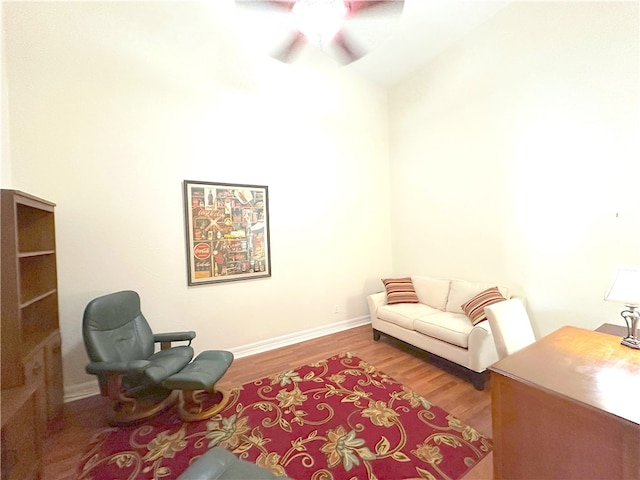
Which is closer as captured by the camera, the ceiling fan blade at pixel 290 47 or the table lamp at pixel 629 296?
the table lamp at pixel 629 296

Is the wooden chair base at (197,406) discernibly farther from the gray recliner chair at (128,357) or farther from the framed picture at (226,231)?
the framed picture at (226,231)

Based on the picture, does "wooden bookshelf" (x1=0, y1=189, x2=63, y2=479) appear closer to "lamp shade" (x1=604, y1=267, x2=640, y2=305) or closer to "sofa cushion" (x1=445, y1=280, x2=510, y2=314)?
"lamp shade" (x1=604, y1=267, x2=640, y2=305)

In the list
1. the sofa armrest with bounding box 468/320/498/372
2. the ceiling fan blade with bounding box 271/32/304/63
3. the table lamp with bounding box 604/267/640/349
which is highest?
the ceiling fan blade with bounding box 271/32/304/63

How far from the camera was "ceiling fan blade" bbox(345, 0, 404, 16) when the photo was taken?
170cm

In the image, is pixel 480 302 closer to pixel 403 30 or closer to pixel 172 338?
pixel 172 338

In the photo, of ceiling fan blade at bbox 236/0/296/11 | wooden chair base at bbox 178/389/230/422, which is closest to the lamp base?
wooden chair base at bbox 178/389/230/422

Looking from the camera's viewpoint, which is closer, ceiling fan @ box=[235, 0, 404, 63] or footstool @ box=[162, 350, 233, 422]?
ceiling fan @ box=[235, 0, 404, 63]

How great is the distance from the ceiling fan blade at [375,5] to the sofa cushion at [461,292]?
9.29 ft

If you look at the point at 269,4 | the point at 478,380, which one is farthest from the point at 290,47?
the point at 478,380

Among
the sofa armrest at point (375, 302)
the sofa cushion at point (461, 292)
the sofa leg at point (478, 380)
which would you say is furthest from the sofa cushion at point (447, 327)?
the sofa armrest at point (375, 302)

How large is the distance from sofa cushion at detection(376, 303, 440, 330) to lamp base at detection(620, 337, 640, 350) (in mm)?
1571

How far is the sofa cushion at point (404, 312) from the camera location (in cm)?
295

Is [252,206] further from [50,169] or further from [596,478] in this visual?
[596,478]

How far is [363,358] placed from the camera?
9.52ft
